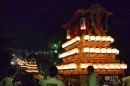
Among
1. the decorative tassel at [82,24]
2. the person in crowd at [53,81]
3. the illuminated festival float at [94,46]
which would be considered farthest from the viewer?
the decorative tassel at [82,24]

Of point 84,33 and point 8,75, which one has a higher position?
point 84,33

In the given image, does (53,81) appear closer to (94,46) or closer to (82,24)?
(82,24)

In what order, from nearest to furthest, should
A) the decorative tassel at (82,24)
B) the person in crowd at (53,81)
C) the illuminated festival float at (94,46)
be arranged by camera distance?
the person in crowd at (53,81), the illuminated festival float at (94,46), the decorative tassel at (82,24)

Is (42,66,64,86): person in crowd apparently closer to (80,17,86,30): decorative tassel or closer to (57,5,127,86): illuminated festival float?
(57,5,127,86): illuminated festival float

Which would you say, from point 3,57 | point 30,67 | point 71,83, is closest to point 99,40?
point 71,83

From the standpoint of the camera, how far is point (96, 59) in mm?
27266

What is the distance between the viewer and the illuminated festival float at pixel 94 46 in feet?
86.6

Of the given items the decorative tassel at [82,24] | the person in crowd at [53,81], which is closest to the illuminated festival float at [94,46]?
the decorative tassel at [82,24]

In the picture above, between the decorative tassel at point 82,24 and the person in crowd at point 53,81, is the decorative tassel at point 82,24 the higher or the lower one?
the higher one

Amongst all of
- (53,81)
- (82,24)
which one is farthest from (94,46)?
(53,81)

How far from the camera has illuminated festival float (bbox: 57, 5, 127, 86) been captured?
86.6ft

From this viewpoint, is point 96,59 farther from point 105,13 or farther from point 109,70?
point 105,13

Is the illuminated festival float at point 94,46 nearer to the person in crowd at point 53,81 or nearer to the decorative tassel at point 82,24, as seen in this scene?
the decorative tassel at point 82,24

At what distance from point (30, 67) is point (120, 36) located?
72.4 meters
